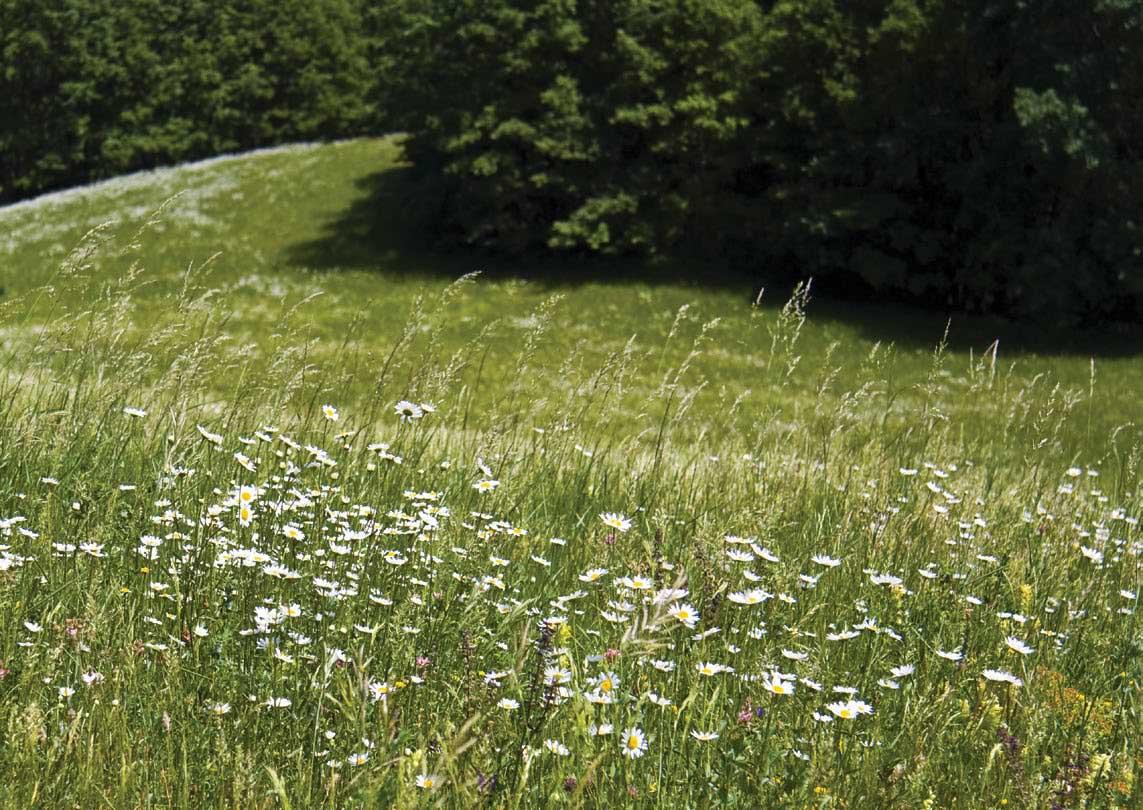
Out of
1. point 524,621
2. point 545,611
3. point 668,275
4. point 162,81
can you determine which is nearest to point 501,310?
point 668,275

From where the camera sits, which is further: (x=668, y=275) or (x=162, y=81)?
(x=162, y=81)

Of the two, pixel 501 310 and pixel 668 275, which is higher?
pixel 668 275

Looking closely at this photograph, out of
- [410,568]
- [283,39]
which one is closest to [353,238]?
[283,39]

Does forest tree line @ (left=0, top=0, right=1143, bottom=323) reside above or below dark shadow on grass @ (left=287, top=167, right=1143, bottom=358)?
above

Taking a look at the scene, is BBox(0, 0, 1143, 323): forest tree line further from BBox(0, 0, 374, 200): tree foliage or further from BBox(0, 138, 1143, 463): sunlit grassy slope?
BBox(0, 0, 374, 200): tree foliage

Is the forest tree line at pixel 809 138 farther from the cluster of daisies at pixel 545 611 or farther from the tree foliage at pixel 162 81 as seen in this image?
the tree foliage at pixel 162 81

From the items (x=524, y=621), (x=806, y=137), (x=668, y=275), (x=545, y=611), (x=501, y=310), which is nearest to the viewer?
(x=524, y=621)

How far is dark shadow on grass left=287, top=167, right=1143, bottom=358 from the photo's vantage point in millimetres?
21312

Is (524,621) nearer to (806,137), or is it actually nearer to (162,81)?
(806,137)

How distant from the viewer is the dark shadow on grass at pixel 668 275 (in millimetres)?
21312

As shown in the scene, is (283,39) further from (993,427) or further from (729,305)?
(993,427)

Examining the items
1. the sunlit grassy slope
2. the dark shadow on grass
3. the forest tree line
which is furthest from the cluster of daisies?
the forest tree line

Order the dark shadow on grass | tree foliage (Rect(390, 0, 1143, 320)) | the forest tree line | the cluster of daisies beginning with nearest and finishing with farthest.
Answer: the cluster of daisies
the forest tree line
tree foliage (Rect(390, 0, 1143, 320))
the dark shadow on grass

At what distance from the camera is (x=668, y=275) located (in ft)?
81.2
